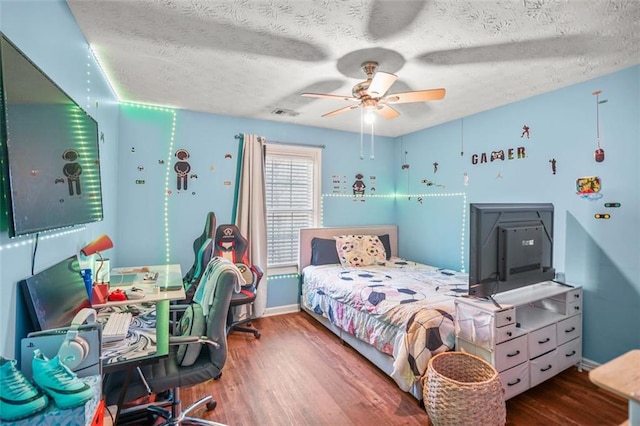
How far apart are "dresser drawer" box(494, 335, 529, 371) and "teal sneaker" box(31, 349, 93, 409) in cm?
214

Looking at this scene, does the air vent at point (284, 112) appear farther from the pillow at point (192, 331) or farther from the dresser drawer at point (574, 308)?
the dresser drawer at point (574, 308)

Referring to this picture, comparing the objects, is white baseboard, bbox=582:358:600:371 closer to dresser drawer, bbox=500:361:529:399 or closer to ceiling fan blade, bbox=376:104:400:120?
dresser drawer, bbox=500:361:529:399

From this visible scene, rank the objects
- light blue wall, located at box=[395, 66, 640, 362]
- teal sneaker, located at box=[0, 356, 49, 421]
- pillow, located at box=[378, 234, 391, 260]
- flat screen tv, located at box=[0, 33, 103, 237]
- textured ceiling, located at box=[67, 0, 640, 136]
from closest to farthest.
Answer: teal sneaker, located at box=[0, 356, 49, 421], flat screen tv, located at box=[0, 33, 103, 237], textured ceiling, located at box=[67, 0, 640, 136], light blue wall, located at box=[395, 66, 640, 362], pillow, located at box=[378, 234, 391, 260]

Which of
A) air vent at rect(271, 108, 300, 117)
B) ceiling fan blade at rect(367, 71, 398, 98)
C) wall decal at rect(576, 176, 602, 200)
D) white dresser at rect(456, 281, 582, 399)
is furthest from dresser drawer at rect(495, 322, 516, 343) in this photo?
air vent at rect(271, 108, 300, 117)

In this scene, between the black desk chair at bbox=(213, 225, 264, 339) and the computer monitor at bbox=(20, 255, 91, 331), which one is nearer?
the computer monitor at bbox=(20, 255, 91, 331)

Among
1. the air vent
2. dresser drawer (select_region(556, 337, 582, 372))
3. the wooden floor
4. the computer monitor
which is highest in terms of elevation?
the air vent

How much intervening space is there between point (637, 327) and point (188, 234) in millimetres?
4068

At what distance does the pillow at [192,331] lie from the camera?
1715 millimetres

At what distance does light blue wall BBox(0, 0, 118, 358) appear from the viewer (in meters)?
1.04

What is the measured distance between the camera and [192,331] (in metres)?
1.80

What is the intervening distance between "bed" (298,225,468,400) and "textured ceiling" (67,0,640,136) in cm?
Result: 179

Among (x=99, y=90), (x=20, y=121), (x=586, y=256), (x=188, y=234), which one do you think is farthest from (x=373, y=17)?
(x=188, y=234)

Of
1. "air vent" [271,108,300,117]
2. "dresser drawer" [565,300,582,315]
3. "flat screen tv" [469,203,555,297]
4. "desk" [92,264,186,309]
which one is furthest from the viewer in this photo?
"air vent" [271,108,300,117]

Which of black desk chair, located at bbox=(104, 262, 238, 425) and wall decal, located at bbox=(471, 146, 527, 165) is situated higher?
wall decal, located at bbox=(471, 146, 527, 165)
